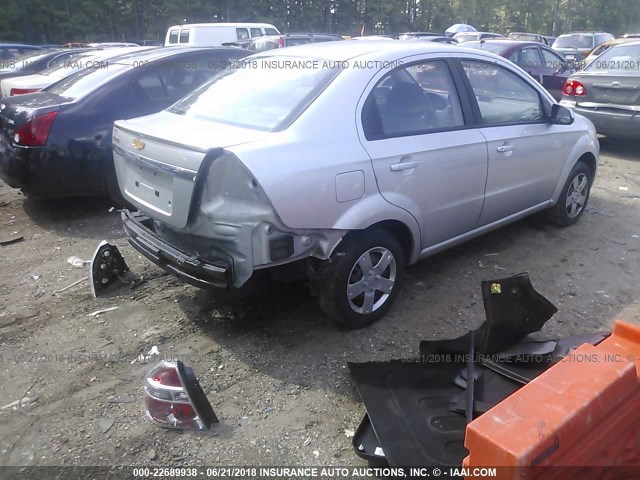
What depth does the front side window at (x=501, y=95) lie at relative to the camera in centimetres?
403

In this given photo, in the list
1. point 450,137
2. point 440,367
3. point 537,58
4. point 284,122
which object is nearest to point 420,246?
point 450,137

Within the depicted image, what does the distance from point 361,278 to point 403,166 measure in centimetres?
75

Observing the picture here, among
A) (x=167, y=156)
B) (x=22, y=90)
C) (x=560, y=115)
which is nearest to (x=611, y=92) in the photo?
(x=560, y=115)

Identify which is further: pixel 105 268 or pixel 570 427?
pixel 105 268

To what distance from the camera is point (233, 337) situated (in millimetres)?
3459

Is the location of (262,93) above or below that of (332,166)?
above

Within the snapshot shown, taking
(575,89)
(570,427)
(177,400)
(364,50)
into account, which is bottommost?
(177,400)

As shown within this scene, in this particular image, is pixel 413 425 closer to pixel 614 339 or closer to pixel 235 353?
pixel 614 339

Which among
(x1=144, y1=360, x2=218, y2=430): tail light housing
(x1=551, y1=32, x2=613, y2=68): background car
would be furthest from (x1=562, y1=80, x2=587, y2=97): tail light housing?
(x1=551, y1=32, x2=613, y2=68): background car

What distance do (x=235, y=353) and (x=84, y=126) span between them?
3246 mm

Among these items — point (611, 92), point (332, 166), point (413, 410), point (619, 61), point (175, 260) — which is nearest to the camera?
point (413, 410)

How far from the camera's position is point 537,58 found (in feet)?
35.5

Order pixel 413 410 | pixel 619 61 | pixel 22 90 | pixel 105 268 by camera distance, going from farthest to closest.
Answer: pixel 619 61
pixel 22 90
pixel 105 268
pixel 413 410

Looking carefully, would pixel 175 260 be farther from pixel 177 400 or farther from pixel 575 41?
pixel 575 41
